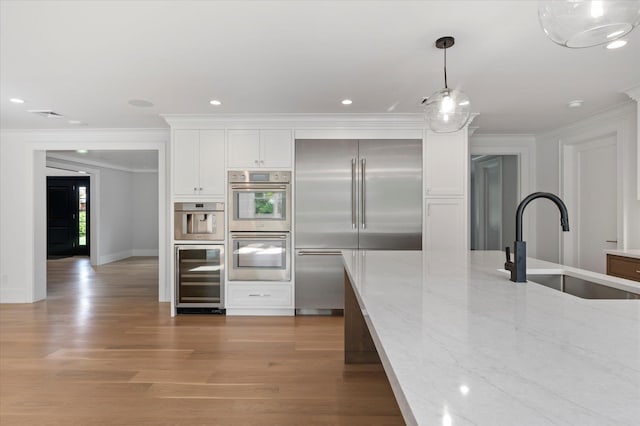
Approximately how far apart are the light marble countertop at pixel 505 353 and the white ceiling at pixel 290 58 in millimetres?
1543

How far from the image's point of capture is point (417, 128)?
4055 millimetres

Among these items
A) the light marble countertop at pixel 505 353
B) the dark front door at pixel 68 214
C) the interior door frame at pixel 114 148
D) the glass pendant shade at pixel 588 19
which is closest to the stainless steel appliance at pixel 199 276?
the interior door frame at pixel 114 148

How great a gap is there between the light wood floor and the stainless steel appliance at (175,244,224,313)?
0.63 feet

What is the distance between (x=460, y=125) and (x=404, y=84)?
96 cm

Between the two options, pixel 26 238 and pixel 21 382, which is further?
pixel 26 238

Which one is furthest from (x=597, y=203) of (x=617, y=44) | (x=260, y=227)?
(x=260, y=227)

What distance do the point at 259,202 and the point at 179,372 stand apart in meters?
1.99

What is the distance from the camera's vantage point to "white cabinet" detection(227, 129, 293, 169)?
409 centimetres

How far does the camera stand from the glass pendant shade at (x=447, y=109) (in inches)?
84.1

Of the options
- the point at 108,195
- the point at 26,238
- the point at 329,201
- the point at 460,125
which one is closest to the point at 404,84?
the point at 460,125

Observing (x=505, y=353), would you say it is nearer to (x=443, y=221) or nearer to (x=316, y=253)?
(x=316, y=253)

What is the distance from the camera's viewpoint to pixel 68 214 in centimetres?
1004

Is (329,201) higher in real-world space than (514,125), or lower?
lower

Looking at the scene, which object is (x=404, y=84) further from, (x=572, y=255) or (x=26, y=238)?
(x=26, y=238)
